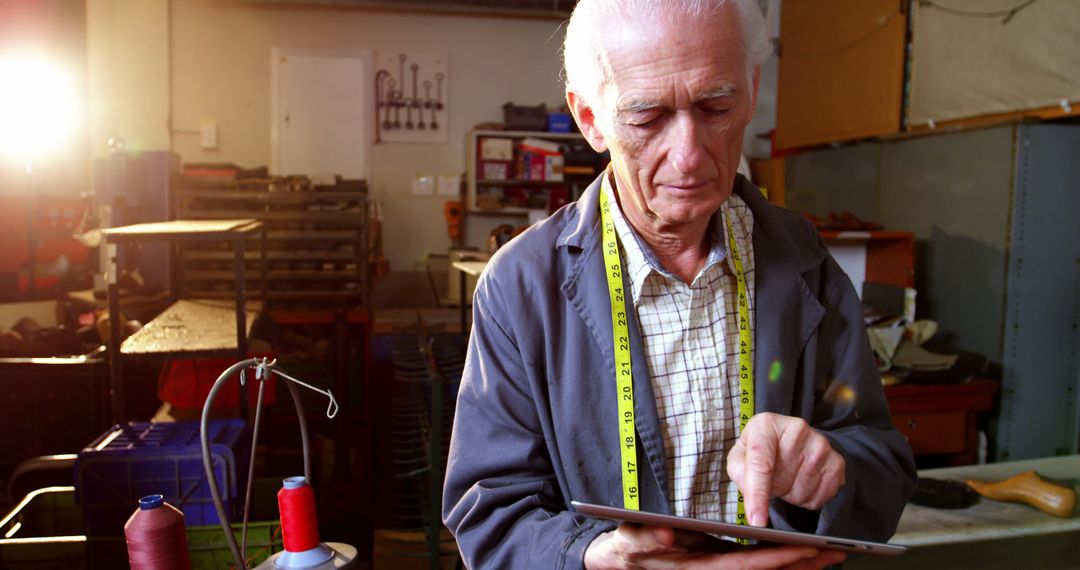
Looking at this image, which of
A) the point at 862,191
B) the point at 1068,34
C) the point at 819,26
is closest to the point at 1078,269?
the point at 1068,34

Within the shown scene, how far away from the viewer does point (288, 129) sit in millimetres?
6484

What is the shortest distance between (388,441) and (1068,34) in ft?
13.2

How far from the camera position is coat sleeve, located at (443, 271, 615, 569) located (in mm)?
1062

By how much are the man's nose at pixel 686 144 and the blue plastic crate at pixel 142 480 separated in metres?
1.61

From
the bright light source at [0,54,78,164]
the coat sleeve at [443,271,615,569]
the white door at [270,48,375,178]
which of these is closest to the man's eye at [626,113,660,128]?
the coat sleeve at [443,271,615,569]

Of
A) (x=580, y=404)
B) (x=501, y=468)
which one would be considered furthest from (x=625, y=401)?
(x=501, y=468)

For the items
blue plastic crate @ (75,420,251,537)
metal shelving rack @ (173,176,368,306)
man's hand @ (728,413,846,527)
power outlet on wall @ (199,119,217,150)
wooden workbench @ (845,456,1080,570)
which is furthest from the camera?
power outlet on wall @ (199,119,217,150)

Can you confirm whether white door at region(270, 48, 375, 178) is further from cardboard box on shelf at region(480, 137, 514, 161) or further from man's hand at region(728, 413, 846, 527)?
man's hand at region(728, 413, 846, 527)

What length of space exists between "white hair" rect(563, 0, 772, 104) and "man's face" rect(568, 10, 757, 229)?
0.5 inches

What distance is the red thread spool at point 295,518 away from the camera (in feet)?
4.74

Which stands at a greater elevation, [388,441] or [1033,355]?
[1033,355]

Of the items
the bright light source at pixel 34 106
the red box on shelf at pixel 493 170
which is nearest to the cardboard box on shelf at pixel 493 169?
the red box on shelf at pixel 493 170

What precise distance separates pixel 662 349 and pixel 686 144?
1.02 feet

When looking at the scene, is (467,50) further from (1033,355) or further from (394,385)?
(1033,355)
